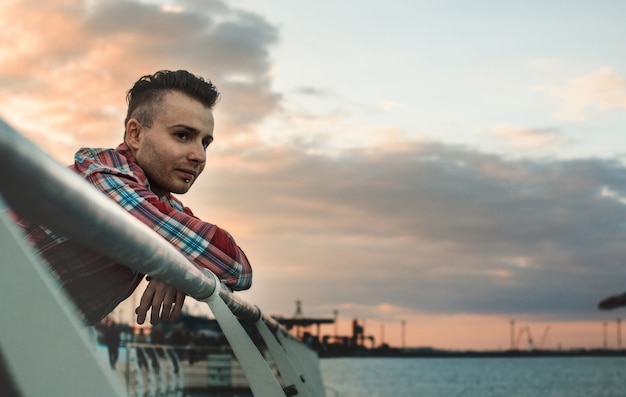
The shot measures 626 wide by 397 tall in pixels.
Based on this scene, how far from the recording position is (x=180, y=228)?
1920 mm

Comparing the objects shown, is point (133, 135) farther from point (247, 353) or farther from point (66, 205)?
point (66, 205)

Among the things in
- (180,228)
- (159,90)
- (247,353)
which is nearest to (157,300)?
(180,228)

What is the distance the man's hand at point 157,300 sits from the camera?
1614 mm

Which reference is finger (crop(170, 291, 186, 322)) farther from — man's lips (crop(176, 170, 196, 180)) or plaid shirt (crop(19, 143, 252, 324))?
man's lips (crop(176, 170, 196, 180))

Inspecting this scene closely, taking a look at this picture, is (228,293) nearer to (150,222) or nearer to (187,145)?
(150,222)

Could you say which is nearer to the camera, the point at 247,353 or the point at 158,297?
the point at 158,297

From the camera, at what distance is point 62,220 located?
28.6 inches

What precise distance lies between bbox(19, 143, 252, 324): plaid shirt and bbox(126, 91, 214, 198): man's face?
5 centimetres

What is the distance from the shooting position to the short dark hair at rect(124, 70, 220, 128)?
7.63 ft

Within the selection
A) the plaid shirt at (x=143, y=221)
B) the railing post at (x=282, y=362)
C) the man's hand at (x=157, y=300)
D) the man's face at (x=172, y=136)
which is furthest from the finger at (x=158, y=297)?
the railing post at (x=282, y=362)

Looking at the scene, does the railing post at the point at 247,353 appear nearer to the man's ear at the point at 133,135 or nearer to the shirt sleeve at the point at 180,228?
the shirt sleeve at the point at 180,228

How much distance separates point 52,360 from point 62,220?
0.13 m

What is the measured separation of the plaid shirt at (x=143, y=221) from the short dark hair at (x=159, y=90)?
0.12 meters

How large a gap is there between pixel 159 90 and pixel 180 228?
0.60 m
